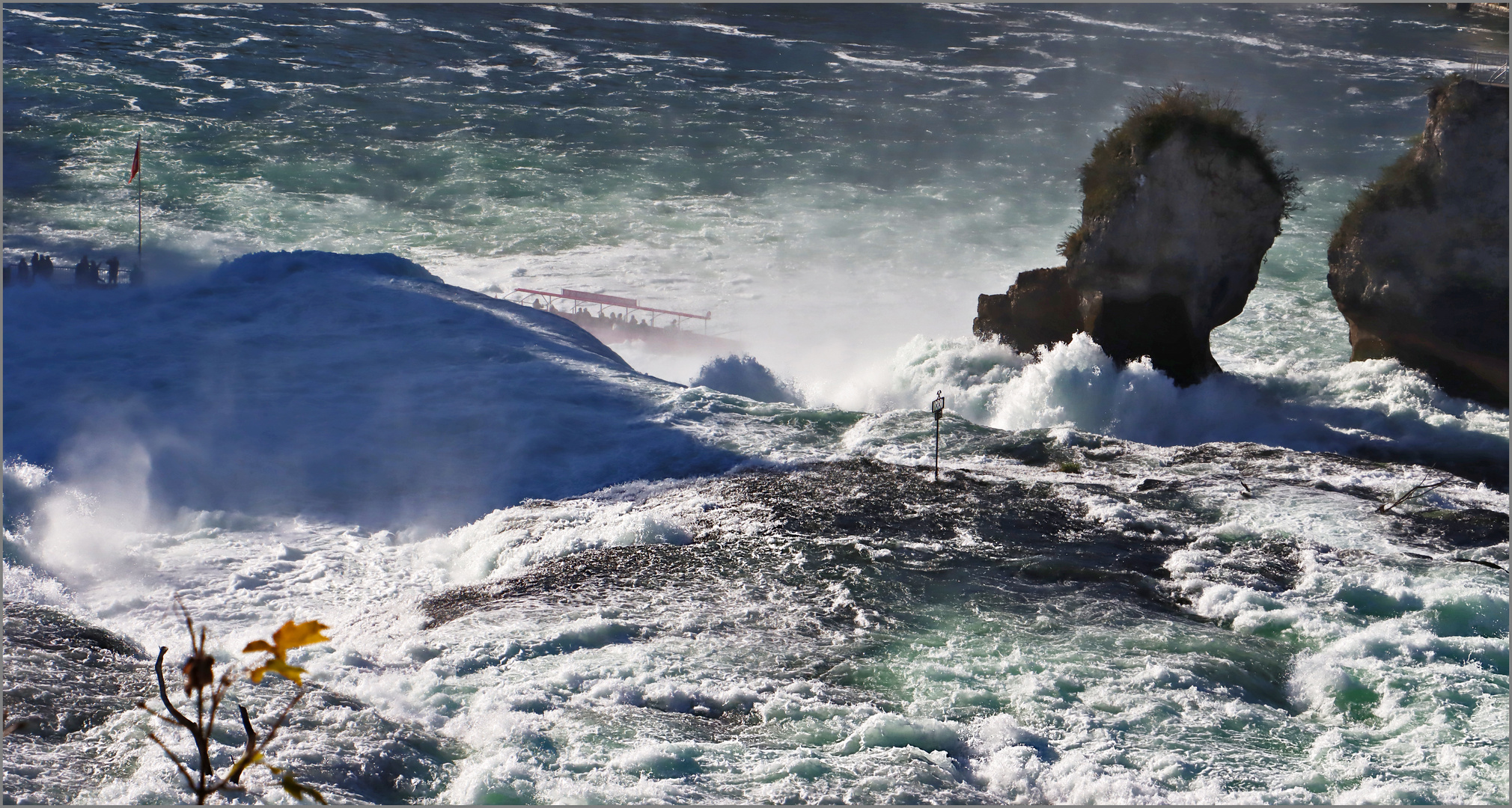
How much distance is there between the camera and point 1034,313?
22125mm

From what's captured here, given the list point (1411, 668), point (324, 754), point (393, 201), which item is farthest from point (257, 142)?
point (1411, 668)

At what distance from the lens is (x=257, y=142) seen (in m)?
40.0

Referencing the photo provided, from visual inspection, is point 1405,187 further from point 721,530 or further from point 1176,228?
point 721,530

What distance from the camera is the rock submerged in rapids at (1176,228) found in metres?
19.6

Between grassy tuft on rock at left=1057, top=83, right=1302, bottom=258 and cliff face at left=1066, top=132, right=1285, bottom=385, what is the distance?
9cm

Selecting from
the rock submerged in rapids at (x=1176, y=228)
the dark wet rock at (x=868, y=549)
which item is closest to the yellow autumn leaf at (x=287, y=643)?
the dark wet rock at (x=868, y=549)

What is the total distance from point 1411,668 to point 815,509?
6.22 m

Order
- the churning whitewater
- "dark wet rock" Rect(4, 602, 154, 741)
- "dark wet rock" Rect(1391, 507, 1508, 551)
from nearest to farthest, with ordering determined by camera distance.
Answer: "dark wet rock" Rect(4, 602, 154, 741) < the churning whitewater < "dark wet rock" Rect(1391, 507, 1508, 551)

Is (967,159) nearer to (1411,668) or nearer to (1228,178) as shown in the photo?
(1228,178)

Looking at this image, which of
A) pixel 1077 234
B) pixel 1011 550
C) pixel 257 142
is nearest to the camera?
pixel 1011 550

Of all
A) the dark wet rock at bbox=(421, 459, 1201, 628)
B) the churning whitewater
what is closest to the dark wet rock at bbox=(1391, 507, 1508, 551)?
the churning whitewater

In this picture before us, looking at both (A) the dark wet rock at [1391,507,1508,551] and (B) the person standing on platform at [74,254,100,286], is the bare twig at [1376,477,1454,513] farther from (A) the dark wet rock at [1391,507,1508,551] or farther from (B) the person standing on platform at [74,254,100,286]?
(B) the person standing on platform at [74,254,100,286]

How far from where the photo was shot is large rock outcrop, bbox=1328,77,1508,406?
18500 mm

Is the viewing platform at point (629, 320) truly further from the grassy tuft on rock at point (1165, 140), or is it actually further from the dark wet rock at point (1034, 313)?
the grassy tuft on rock at point (1165, 140)
